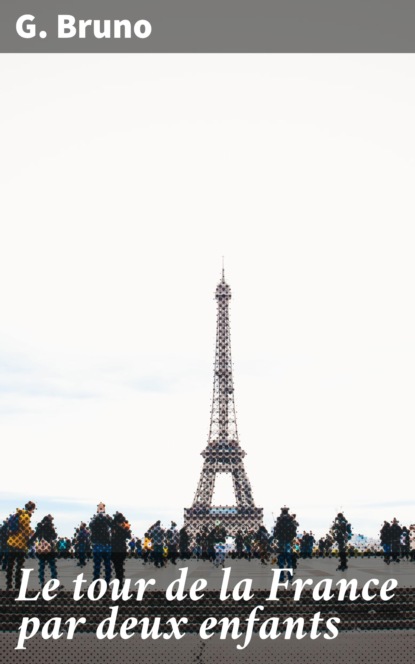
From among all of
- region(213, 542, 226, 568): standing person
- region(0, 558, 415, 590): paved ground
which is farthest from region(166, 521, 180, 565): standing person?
region(0, 558, 415, 590): paved ground

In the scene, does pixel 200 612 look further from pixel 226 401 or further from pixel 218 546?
pixel 226 401

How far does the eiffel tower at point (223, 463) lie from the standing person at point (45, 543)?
Answer: 2718 inches

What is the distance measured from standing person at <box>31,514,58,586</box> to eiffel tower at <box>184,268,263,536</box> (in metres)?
69.0

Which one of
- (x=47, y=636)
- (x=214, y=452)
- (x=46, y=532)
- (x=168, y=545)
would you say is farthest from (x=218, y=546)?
(x=214, y=452)

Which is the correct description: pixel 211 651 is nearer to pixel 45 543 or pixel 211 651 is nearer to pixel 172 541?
pixel 45 543

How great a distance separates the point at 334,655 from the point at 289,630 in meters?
1.46

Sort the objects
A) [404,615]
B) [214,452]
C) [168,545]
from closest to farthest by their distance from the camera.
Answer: [404,615], [168,545], [214,452]

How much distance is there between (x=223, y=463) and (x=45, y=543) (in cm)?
7733

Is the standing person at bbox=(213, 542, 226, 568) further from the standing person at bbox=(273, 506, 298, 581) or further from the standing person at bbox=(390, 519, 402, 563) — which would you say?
the standing person at bbox=(273, 506, 298, 581)

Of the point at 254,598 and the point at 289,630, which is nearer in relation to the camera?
the point at 289,630

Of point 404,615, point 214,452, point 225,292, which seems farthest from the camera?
point 225,292

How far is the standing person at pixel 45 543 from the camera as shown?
18562mm

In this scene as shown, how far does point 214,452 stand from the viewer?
9494 cm

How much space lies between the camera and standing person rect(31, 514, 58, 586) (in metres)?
18.6
